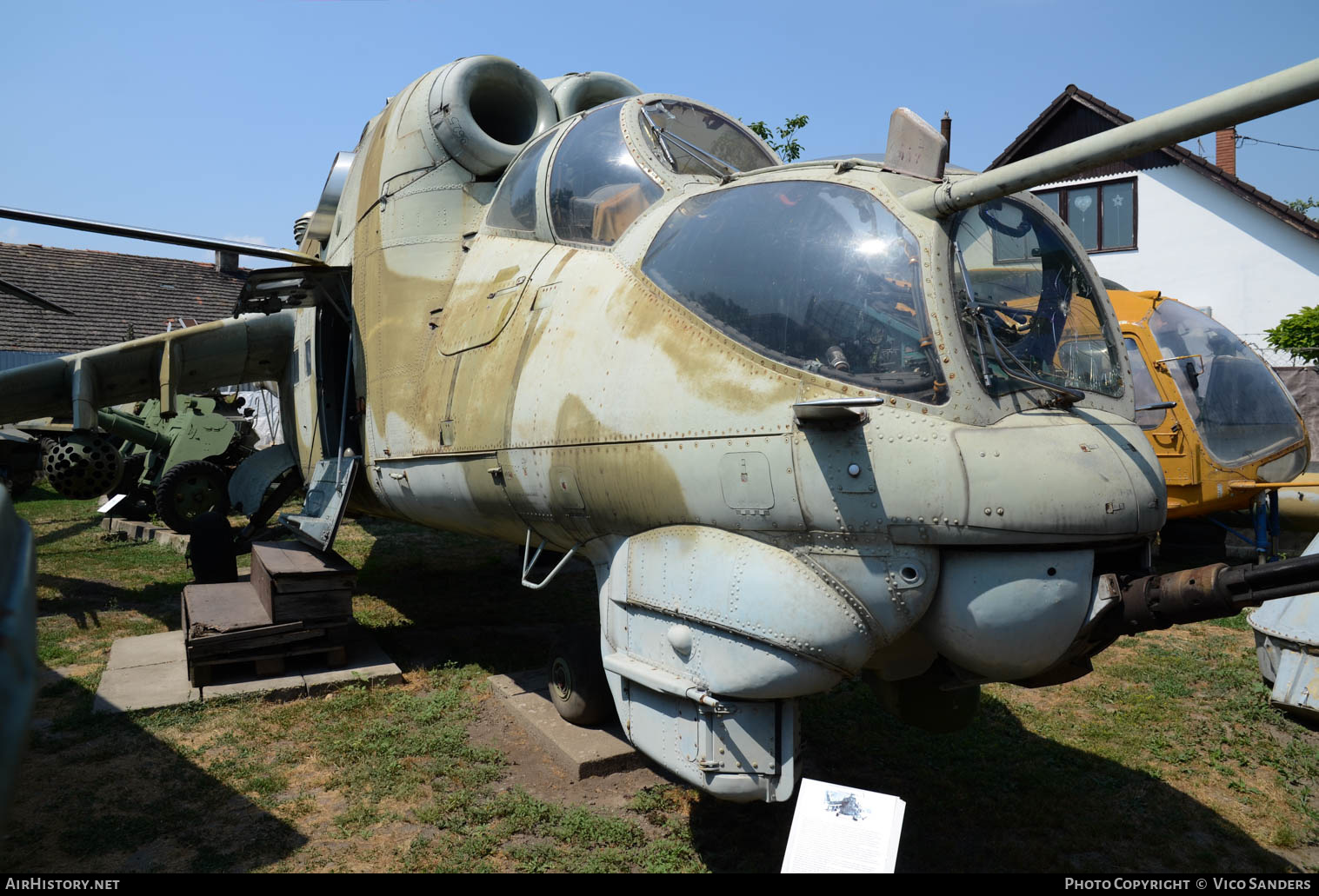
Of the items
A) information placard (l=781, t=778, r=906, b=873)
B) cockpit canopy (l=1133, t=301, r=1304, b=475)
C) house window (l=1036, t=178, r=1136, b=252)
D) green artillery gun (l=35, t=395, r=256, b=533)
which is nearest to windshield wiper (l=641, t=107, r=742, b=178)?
information placard (l=781, t=778, r=906, b=873)

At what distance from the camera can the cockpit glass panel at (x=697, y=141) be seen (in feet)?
14.6

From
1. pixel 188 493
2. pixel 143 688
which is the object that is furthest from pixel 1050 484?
pixel 188 493

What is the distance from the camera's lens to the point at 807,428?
3.04 meters

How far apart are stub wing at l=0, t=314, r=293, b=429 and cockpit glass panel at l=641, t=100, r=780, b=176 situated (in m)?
5.06

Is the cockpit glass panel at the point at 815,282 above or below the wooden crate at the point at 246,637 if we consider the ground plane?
above

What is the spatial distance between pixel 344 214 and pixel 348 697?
3757 millimetres

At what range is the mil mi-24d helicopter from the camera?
2.89 m

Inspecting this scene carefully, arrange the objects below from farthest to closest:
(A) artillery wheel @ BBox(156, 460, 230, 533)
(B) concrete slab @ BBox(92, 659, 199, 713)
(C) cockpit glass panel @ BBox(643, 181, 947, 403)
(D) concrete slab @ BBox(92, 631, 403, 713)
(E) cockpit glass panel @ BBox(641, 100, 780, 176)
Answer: (A) artillery wheel @ BBox(156, 460, 230, 533)
(D) concrete slab @ BBox(92, 631, 403, 713)
(B) concrete slab @ BBox(92, 659, 199, 713)
(E) cockpit glass panel @ BBox(641, 100, 780, 176)
(C) cockpit glass panel @ BBox(643, 181, 947, 403)

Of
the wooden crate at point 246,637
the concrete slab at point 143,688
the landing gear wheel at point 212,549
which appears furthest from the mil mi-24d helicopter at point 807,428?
the landing gear wheel at point 212,549

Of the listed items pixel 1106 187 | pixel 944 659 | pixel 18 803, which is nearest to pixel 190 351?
pixel 18 803

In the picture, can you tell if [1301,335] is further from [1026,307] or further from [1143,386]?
[1026,307]

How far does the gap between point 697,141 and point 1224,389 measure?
756cm

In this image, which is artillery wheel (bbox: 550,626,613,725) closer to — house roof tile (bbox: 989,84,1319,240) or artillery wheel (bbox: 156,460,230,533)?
artillery wheel (bbox: 156,460,230,533)

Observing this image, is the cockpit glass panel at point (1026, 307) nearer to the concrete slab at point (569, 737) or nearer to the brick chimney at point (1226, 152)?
the concrete slab at point (569, 737)
